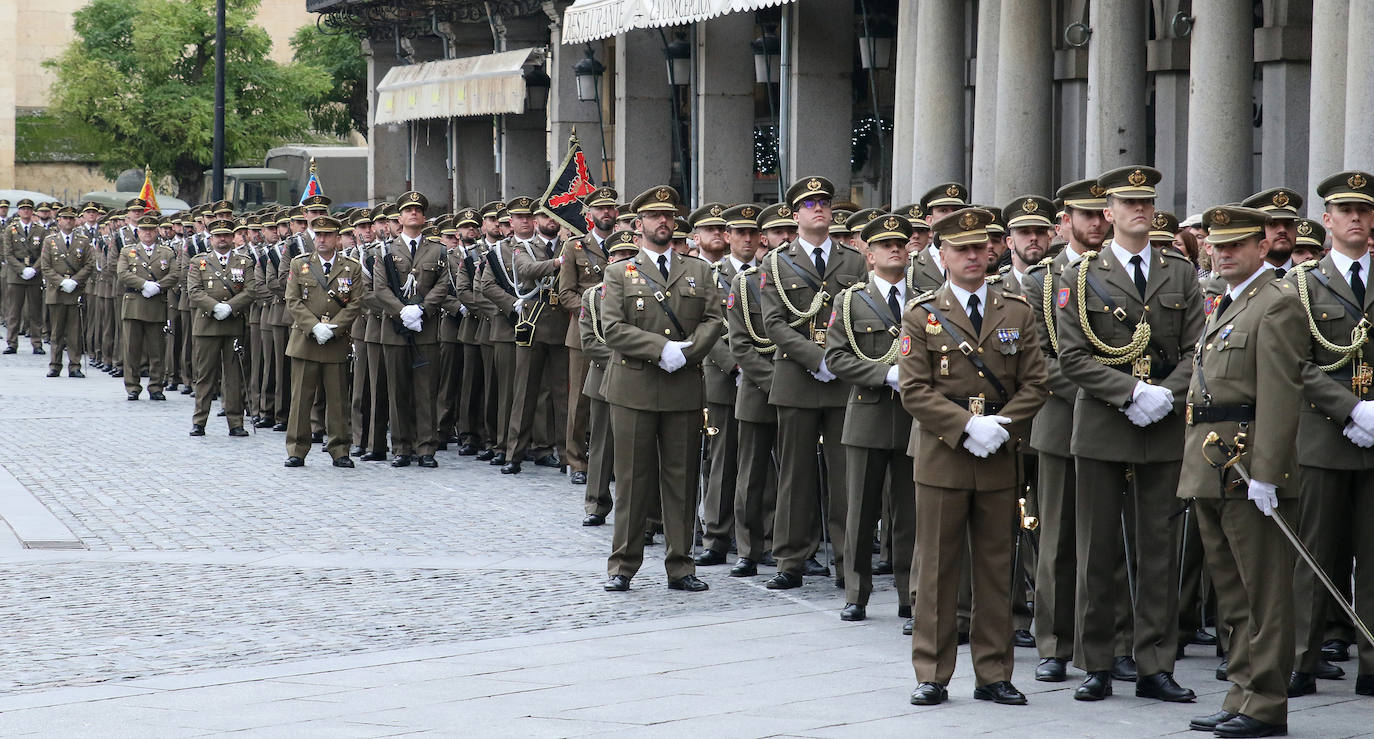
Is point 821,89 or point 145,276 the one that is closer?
point 145,276

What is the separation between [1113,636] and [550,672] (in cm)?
258

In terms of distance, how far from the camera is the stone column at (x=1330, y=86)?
47.9 feet

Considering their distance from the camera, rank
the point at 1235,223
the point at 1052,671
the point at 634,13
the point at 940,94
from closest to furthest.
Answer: the point at 1235,223, the point at 1052,671, the point at 940,94, the point at 634,13

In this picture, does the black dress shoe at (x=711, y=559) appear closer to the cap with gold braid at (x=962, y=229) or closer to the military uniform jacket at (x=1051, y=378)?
the military uniform jacket at (x=1051, y=378)

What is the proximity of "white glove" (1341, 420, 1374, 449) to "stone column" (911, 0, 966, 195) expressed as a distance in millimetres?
12819

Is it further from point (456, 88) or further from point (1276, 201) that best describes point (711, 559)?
point (456, 88)

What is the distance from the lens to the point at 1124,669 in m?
8.77

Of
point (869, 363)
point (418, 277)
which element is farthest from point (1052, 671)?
point (418, 277)

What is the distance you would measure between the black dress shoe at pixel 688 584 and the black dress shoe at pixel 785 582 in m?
0.40

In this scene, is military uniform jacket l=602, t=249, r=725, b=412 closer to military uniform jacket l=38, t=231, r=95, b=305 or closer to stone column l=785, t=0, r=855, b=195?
stone column l=785, t=0, r=855, b=195

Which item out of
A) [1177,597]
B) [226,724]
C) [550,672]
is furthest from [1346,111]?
[226,724]

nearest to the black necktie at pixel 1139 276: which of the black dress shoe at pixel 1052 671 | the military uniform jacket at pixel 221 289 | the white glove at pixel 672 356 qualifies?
the black dress shoe at pixel 1052 671

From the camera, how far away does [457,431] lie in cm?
1920

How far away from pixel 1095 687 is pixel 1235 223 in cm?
211
